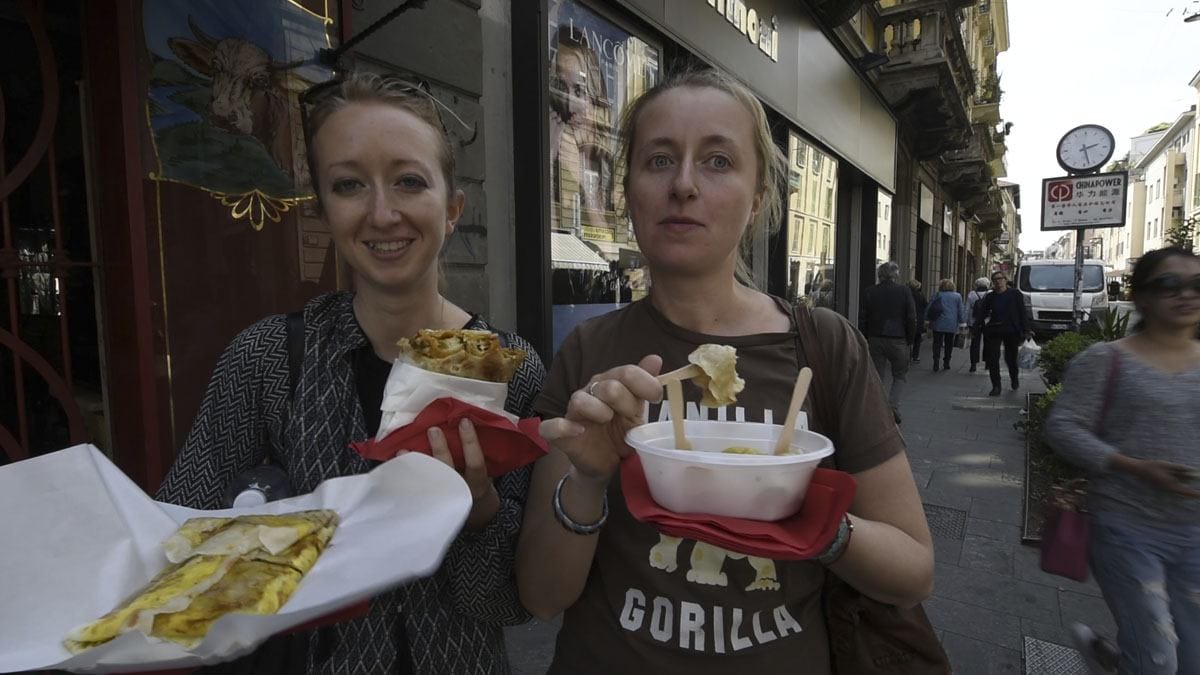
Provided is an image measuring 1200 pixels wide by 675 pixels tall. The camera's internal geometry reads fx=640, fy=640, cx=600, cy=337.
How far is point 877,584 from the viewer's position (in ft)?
4.10

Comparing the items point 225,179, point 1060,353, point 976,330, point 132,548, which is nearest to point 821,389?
point 132,548

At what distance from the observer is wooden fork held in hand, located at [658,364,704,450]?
3.66 feet

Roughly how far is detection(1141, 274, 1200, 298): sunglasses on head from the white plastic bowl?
264 centimetres

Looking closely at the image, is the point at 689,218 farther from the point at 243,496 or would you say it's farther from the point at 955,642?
the point at 955,642

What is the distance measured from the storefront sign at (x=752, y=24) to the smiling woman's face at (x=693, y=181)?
5758 millimetres

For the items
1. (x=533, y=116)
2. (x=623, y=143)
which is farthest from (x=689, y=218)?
(x=533, y=116)

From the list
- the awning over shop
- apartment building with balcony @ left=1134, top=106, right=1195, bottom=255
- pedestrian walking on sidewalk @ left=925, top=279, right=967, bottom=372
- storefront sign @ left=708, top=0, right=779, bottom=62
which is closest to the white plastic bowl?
the awning over shop

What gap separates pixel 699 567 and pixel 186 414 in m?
2.35

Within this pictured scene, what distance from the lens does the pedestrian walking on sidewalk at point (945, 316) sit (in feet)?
42.0

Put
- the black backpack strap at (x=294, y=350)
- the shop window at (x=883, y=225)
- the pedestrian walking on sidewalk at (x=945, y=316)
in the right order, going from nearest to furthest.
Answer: the black backpack strap at (x=294, y=350) < the pedestrian walking on sidewalk at (x=945, y=316) < the shop window at (x=883, y=225)

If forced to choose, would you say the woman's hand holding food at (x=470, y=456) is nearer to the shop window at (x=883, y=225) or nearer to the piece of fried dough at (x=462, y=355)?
the piece of fried dough at (x=462, y=355)

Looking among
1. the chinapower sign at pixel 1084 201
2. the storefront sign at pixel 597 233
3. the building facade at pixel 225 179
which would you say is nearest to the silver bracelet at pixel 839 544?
the building facade at pixel 225 179

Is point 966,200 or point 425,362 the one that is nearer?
point 425,362

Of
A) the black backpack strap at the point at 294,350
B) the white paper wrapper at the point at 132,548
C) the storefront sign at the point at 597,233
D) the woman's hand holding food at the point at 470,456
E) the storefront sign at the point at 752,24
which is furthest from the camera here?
the storefront sign at the point at 752,24
